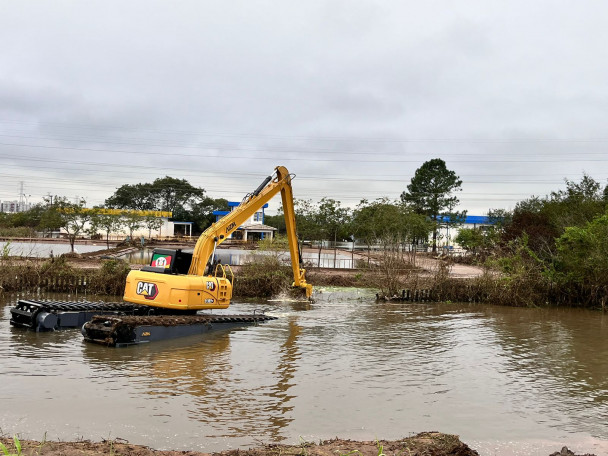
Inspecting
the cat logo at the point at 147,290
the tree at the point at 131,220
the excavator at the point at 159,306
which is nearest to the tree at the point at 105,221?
the tree at the point at 131,220

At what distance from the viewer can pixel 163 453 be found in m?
7.33

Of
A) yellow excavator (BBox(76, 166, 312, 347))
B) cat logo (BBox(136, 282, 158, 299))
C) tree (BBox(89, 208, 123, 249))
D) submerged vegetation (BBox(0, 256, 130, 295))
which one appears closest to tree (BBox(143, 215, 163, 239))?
tree (BBox(89, 208, 123, 249))

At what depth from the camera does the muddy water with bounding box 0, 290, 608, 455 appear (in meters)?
9.41

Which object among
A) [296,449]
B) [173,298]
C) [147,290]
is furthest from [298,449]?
[147,290]

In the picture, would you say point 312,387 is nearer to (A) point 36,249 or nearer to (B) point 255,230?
(A) point 36,249

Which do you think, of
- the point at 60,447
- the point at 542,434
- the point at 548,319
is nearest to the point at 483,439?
the point at 542,434

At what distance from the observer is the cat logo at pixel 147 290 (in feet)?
58.1

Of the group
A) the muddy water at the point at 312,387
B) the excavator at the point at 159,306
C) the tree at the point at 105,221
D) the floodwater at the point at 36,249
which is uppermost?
the tree at the point at 105,221

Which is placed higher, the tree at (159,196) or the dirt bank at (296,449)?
the tree at (159,196)

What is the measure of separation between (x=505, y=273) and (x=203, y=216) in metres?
73.6

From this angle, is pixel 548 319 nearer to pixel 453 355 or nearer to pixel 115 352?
pixel 453 355

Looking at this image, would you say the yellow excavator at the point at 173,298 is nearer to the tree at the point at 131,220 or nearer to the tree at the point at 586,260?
the tree at the point at 586,260

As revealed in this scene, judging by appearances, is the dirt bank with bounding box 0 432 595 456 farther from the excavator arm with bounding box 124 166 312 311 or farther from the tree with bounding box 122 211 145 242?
the tree with bounding box 122 211 145 242

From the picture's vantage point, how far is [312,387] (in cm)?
1241
